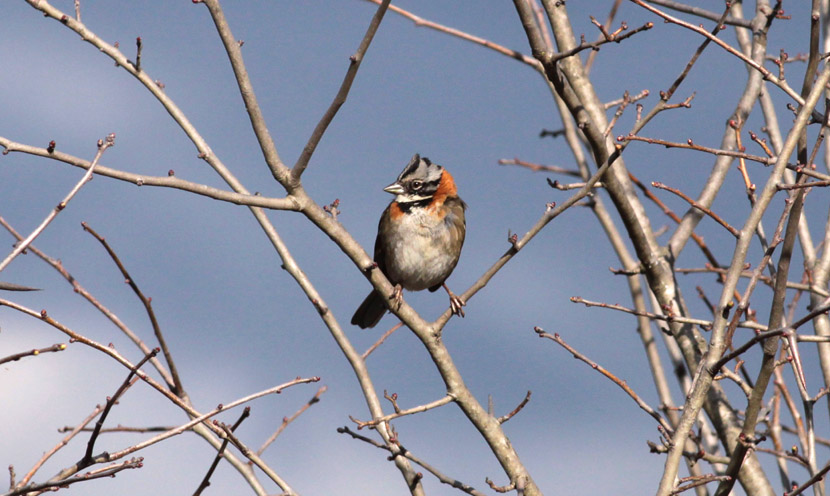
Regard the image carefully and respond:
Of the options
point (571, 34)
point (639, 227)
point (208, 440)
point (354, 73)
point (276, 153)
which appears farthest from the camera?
point (571, 34)

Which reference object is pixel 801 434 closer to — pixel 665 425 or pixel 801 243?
pixel 801 243

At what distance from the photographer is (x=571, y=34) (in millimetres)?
7348

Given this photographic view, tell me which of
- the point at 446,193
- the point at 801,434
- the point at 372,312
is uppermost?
the point at 446,193

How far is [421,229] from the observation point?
807 centimetres

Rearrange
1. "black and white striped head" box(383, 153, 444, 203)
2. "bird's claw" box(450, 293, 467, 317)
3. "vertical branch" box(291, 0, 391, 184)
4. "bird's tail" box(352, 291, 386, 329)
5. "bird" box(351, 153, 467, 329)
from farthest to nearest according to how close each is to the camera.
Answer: "bird's tail" box(352, 291, 386, 329)
"black and white striped head" box(383, 153, 444, 203)
"bird" box(351, 153, 467, 329)
"bird's claw" box(450, 293, 467, 317)
"vertical branch" box(291, 0, 391, 184)

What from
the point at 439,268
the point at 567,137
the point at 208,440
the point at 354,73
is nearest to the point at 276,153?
the point at 354,73

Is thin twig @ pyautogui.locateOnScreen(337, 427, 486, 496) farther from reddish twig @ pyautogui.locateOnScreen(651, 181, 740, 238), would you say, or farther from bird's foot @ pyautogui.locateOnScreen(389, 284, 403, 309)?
reddish twig @ pyautogui.locateOnScreen(651, 181, 740, 238)

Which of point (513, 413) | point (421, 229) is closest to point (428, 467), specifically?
point (513, 413)

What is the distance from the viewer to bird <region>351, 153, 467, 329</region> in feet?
26.5

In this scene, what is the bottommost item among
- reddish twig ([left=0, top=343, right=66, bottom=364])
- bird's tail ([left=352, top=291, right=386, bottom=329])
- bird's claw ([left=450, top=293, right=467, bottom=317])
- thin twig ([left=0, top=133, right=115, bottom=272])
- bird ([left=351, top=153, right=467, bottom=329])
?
reddish twig ([left=0, top=343, right=66, bottom=364])

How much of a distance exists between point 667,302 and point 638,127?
2.08 metres

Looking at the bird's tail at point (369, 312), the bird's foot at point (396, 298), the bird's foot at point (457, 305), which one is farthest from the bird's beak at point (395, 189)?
the bird's foot at point (396, 298)

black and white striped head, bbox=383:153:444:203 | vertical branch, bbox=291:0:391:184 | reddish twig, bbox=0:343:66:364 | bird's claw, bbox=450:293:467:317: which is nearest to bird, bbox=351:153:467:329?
black and white striped head, bbox=383:153:444:203

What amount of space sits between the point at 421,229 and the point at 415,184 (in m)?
0.47
